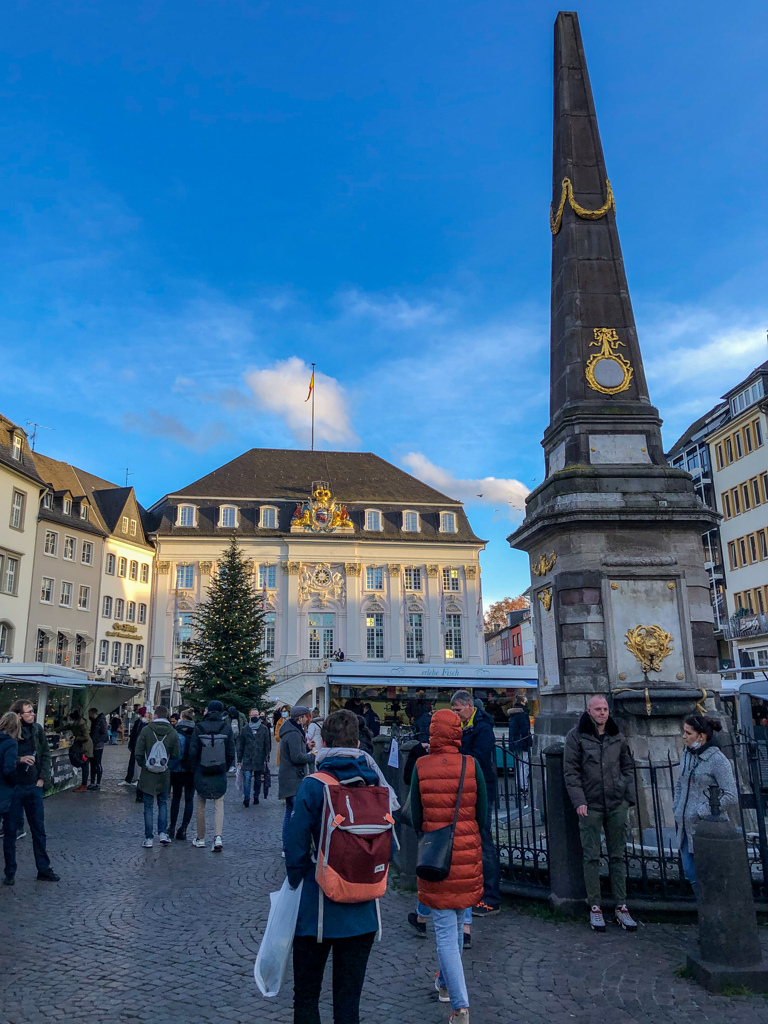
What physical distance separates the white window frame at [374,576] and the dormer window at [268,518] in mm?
7223

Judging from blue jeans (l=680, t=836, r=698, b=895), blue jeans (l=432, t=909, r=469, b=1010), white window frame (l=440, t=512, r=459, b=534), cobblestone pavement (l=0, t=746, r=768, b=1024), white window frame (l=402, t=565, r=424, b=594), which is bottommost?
cobblestone pavement (l=0, t=746, r=768, b=1024)

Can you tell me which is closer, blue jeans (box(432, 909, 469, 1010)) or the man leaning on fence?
blue jeans (box(432, 909, 469, 1010))

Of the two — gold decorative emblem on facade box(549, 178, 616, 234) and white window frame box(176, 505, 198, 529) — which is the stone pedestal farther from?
white window frame box(176, 505, 198, 529)

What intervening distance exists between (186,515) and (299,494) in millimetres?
8084

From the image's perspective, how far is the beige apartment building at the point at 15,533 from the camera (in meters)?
38.5

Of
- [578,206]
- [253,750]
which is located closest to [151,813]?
[253,750]

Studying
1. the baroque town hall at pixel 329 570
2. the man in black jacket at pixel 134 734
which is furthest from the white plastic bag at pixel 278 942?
the baroque town hall at pixel 329 570

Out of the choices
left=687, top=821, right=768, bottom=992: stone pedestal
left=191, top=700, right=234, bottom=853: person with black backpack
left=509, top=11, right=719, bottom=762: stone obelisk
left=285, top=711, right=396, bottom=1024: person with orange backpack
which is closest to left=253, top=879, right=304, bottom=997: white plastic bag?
left=285, top=711, right=396, bottom=1024: person with orange backpack

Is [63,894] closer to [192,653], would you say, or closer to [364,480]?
[192,653]

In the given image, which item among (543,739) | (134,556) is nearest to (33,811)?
(543,739)

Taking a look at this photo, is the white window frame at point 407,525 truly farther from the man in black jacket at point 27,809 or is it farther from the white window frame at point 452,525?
the man in black jacket at point 27,809

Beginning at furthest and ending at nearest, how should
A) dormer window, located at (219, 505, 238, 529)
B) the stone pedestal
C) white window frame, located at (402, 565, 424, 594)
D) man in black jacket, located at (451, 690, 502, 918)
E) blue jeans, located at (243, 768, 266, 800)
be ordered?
1. white window frame, located at (402, 565, 424, 594)
2. dormer window, located at (219, 505, 238, 529)
3. blue jeans, located at (243, 768, 266, 800)
4. man in black jacket, located at (451, 690, 502, 918)
5. the stone pedestal

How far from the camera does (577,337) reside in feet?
35.9

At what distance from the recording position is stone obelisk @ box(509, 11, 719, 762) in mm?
9211
